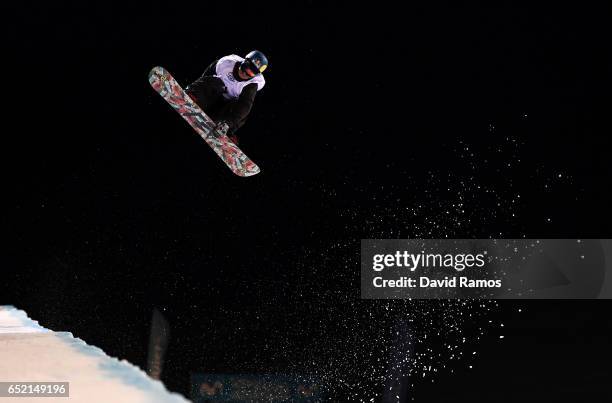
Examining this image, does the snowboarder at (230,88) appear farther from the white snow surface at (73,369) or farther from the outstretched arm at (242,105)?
the white snow surface at (73,369)

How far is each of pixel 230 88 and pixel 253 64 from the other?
37 cm

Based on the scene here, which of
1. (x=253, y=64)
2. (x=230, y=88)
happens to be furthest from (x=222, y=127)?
(x=253, y=64)

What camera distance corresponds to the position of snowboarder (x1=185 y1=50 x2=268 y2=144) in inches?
216

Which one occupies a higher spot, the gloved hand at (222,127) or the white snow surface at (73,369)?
the gloved hand at (222,127)

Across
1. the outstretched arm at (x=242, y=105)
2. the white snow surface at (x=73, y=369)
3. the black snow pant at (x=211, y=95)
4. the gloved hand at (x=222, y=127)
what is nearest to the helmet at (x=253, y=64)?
the outstretched arm at (x=242, y=105)

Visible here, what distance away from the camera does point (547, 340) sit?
18828mm

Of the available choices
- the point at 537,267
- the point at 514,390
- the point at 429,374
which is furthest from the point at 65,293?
the point at 514,390

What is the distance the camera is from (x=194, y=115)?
5.63 m

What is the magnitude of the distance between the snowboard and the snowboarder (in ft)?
0.27

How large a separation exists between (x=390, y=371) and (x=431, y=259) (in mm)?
8605

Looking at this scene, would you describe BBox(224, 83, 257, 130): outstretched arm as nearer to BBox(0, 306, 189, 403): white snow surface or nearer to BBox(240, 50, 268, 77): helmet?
BBox(240, 50, 268, 77): helmet

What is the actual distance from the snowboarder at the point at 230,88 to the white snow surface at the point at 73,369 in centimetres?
231

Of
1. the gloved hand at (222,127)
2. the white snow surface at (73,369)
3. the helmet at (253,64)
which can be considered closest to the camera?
the helmet at (253,64)

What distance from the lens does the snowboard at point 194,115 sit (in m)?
5.52
